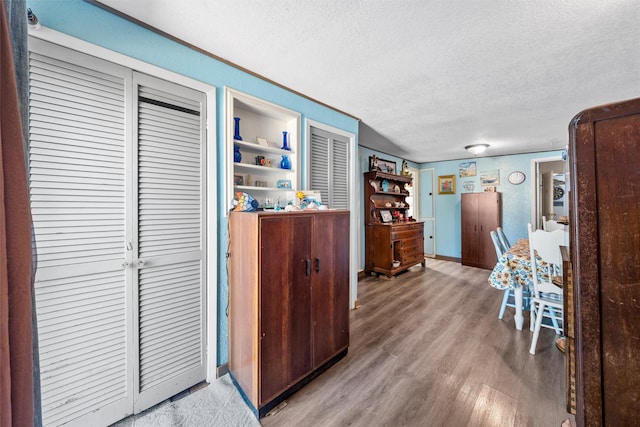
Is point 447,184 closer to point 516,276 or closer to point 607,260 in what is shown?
point 516,276

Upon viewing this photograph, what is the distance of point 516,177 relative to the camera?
4.78 meters

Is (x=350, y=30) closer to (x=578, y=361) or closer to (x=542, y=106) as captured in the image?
(x=578, y=361)

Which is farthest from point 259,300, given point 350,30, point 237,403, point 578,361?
point 350,30

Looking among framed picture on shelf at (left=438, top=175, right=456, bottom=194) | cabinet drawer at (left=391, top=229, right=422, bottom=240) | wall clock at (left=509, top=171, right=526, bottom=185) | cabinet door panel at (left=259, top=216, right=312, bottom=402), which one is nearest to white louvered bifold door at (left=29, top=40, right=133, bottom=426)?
cabinet door panel at (left=259, top=216, right=312, bottom=402)

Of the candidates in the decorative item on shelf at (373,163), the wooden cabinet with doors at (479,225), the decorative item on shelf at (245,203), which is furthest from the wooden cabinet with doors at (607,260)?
the wooden cabinet with doors at (479,225)

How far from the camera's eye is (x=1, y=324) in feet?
1.99

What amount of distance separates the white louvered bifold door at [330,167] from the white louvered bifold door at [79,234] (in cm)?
157

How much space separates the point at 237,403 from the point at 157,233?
1.24 m

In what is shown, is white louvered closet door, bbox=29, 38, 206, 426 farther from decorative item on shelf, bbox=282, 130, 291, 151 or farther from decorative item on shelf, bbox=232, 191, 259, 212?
decorative item on shelf, bbox=282, 130, 291, 151

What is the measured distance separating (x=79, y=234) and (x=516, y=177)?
6322 mm

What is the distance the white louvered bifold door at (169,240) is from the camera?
1.51m

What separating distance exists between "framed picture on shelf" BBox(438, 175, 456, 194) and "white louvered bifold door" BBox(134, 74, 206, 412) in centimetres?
539

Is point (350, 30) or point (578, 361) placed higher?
point (350, 30)

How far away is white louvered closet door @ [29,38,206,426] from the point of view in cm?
123
